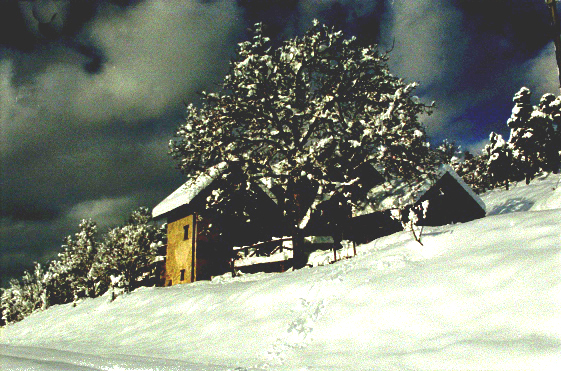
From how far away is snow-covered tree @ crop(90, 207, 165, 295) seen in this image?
68.3 ft

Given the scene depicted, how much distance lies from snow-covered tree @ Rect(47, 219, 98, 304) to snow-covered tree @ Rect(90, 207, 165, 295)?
3.81ft

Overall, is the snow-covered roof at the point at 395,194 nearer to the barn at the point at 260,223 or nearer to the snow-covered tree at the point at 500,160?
the barn at the point at 260,223

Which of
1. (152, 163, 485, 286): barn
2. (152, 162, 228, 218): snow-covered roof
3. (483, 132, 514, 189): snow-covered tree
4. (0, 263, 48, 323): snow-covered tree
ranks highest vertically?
(483, 132, 514, 189): snow-covered tree

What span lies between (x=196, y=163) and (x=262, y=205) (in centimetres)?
754

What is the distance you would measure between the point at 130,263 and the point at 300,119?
13.2m

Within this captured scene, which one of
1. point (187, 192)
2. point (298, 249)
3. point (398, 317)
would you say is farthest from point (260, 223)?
point (398, 317)

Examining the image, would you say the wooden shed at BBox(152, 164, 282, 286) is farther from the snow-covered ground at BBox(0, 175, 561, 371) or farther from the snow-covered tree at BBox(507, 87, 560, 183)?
the snow-covered tree at BBox(507, 87, 560, 183)

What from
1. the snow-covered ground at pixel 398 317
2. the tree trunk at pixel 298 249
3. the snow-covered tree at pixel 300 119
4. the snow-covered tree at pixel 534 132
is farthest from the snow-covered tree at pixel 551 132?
the snow-covered ground at pixel 398 317

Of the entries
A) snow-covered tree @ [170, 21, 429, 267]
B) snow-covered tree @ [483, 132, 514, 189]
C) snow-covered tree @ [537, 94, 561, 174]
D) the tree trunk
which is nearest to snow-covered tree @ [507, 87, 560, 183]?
snow-covered tree @ [537, 94, 561, 174]

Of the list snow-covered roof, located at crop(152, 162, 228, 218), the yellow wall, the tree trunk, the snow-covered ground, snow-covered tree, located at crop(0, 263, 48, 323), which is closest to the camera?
the snow-covered ground

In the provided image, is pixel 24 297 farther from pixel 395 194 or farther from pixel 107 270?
pixel 395 194

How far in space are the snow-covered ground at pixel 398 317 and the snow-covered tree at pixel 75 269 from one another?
21.5 meters

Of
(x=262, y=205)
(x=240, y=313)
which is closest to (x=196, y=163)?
(x=262, y=205)

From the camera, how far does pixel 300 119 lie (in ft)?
61.5
